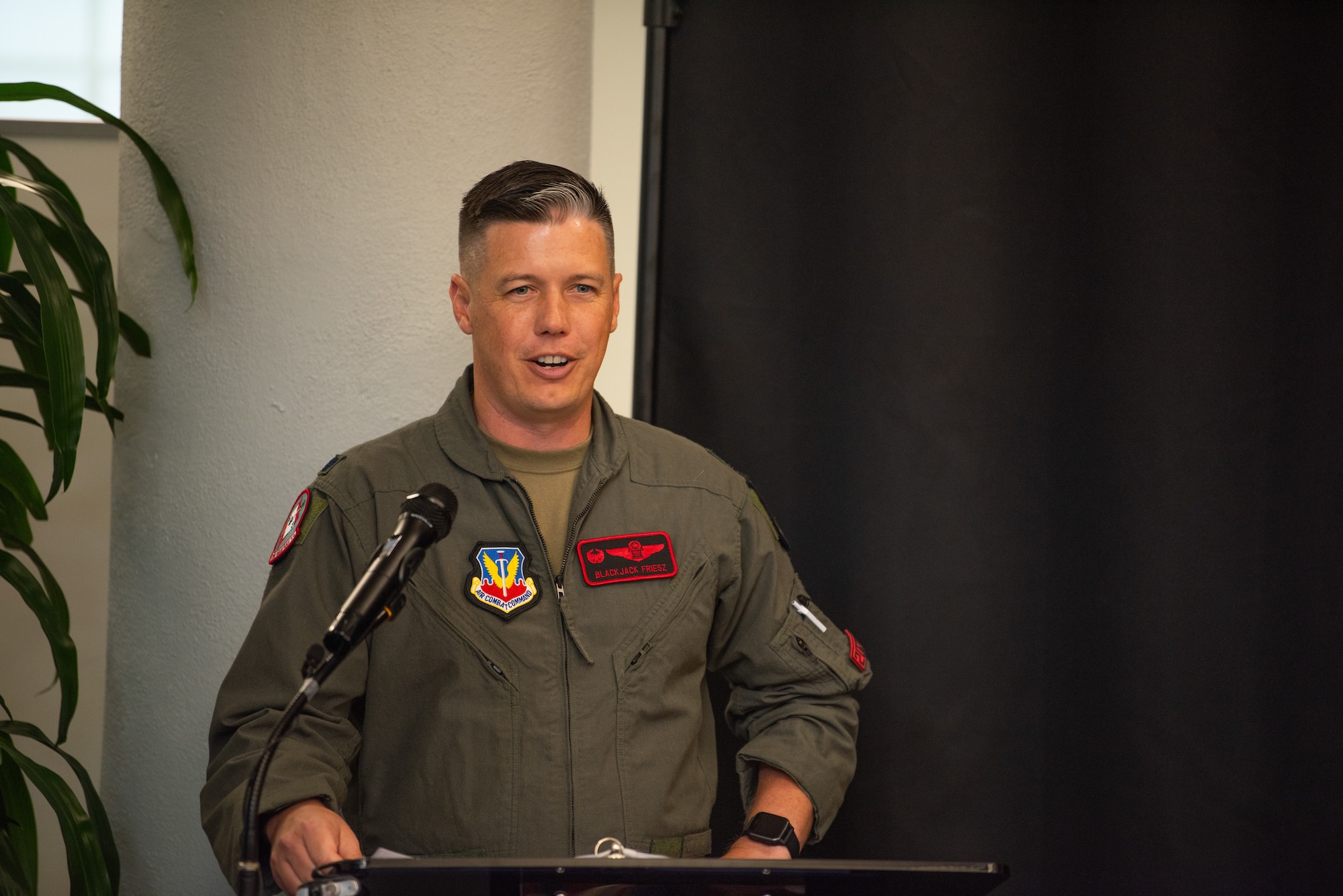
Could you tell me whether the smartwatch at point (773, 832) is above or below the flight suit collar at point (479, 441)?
below

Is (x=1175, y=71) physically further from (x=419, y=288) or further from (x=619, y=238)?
(x=419, y=288)

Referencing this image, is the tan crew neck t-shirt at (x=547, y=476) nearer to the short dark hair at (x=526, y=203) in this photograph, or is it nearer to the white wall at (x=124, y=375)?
the short dark hair at (x=526, y=203)

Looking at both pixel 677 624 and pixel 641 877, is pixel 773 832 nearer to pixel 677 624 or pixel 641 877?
pixel 677 624

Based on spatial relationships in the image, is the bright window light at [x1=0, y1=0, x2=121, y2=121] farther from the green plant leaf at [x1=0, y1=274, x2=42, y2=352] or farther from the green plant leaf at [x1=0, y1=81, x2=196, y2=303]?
the green plant leaf at [x1=0, y1=274, x2=42, y2=352]

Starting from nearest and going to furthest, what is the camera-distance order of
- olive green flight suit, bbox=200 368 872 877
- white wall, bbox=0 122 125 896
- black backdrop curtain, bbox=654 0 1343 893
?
olive green flight suit, bbox=200 368 872 877
black backdrop curtain, bbox=654 0 1343 893
white wall, bbox=0 122 125 896

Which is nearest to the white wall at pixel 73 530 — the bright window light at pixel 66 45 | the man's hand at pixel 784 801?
the bright window light at pixel 66 45

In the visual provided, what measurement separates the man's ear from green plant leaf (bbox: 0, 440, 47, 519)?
63 centimetres

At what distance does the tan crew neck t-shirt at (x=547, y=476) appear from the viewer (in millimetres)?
1610

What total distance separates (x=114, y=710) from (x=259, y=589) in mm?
338

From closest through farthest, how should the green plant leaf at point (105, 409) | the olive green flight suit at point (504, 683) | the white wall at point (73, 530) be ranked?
the olive green flight suit at point (504, 683), the green plant leaf at point (105, 409), the white wall at point (73, 530)

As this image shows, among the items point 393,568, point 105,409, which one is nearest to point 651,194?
point 105,409

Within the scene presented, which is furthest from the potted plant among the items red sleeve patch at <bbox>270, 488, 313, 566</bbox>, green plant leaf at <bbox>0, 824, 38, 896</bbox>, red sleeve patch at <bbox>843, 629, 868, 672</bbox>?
red sleeve patch at <bbox>843, 629, 868, 672</bbox>

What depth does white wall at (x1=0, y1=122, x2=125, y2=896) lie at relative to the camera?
8.72 feet

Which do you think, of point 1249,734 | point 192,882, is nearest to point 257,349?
point 192,882
